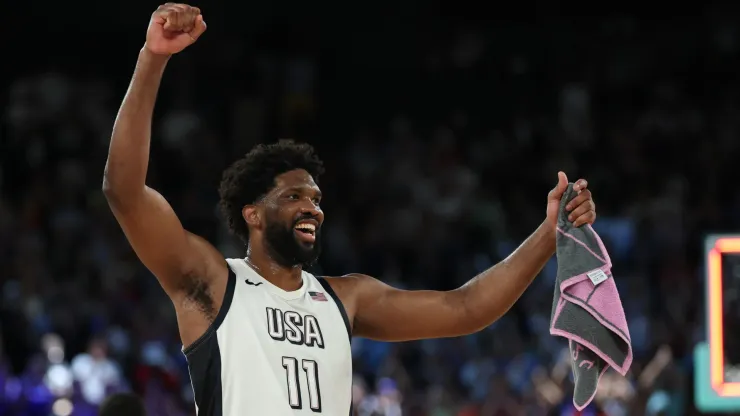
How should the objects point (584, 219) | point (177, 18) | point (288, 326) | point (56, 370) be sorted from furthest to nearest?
point (56, 370), point (584, 219), point (288, 326), point (177, 18)

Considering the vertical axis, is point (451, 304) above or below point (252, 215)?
below

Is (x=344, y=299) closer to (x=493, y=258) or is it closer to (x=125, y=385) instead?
(x=125, y=385)

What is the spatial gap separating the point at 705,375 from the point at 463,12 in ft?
31.9

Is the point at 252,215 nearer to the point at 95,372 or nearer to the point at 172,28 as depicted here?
the point at 172,28

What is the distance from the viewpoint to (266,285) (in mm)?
4199

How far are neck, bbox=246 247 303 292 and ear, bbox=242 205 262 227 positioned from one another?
4.8 inches

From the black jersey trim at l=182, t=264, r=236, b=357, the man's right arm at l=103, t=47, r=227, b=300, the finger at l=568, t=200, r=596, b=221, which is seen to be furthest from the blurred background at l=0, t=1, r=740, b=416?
the man's right arm at l=103, t=47, r=227, b=300

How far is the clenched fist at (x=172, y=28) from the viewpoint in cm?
365

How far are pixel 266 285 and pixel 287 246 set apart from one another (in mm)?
154

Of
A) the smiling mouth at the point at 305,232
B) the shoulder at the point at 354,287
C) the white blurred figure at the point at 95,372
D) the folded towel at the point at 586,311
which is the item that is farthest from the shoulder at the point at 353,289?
the white blurred figure at the point at 95,372

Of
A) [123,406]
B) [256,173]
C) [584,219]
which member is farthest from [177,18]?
[123,406]

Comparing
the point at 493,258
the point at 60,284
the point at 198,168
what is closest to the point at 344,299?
the point at 60,284

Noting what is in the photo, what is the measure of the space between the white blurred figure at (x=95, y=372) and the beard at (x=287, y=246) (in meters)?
5.58

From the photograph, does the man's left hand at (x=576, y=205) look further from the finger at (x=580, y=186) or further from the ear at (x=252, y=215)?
the ear at (x=252, y=215)
